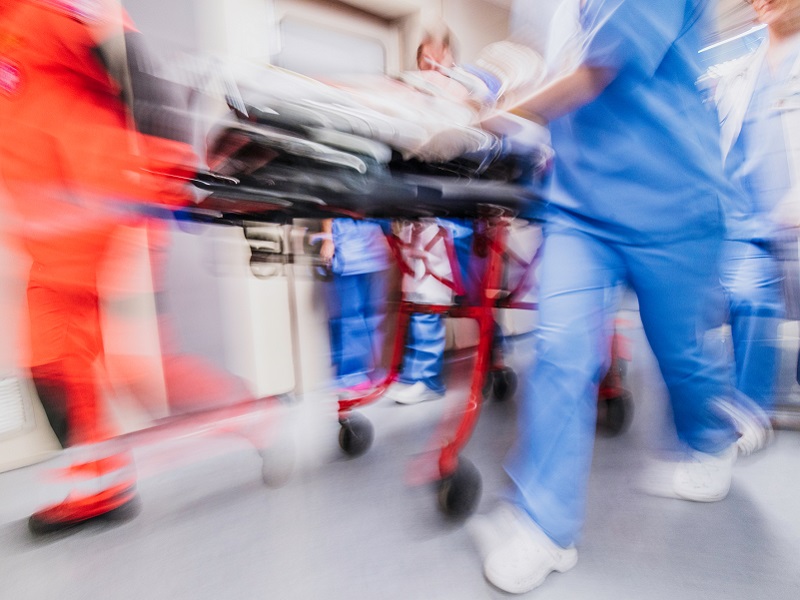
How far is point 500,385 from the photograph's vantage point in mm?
2016

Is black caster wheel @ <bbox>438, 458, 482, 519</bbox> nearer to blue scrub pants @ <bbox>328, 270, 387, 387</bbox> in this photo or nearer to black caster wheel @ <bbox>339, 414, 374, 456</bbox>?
black caster wheel @ <bbox>339, 414, 374, 456</bbox>

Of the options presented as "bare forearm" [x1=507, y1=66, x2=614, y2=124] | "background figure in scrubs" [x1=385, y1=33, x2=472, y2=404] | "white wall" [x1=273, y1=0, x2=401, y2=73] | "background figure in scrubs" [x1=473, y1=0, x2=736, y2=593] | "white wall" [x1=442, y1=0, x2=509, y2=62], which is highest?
"white wall" [x1=442, y1=0, x2=509, y2=62]

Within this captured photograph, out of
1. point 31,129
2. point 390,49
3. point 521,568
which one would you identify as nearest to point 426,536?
point 521,568

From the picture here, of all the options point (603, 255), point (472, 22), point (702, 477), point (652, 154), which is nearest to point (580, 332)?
point (603, 255)

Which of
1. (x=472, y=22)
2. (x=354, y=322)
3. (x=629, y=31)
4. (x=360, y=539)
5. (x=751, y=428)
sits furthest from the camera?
(x=472, y=22)

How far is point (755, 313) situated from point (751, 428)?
1.21 feet

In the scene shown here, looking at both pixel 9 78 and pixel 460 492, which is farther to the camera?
A: pixel 460 492

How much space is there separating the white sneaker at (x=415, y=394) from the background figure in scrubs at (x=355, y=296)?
5.8 inches

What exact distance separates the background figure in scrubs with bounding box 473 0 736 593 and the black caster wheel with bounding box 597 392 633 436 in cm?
71

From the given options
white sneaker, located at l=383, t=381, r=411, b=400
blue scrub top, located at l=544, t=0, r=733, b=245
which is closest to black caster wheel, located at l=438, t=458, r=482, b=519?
blue scrub top, located at l=544, t=0, r=733, b=245

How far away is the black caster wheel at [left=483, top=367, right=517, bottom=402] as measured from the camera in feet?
6.61

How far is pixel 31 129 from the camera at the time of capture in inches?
35.2

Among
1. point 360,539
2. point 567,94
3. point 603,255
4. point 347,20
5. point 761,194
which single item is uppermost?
point 347,20

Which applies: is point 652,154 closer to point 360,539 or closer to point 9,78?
point 360,539
